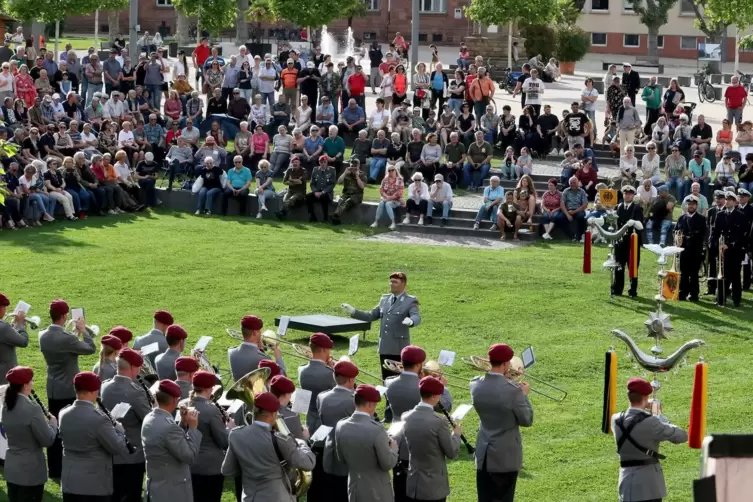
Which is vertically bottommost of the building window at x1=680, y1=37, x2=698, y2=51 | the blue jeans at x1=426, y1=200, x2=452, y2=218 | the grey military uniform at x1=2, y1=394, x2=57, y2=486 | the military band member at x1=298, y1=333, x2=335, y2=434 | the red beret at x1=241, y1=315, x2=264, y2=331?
the grey military uniform at x1=2, y1=394, x2=57, y2=486

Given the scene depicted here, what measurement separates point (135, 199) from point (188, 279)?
255 inches

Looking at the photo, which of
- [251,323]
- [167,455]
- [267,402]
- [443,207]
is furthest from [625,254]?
[267,402]

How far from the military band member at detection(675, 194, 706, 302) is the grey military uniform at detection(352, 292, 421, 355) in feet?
23.7

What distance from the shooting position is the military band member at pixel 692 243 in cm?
2150

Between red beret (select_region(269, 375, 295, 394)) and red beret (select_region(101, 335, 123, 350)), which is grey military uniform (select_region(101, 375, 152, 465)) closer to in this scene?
red beret (select_region(101, 335, 123, 350))

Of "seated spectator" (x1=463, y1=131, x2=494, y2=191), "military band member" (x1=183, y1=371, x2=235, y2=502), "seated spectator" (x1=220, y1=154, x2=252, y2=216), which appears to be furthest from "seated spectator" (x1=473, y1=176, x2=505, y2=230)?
"military band member" (x1=183, y1=371, x2=235, y2=502)

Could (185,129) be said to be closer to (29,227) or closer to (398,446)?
(29,227)

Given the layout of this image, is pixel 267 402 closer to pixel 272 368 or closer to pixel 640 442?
pixel 272 368

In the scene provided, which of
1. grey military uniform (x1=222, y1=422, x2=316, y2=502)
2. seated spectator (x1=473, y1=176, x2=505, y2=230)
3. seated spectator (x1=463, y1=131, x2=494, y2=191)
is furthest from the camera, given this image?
seated spectator (x1=463, y1=131, x2=494, y2=191)

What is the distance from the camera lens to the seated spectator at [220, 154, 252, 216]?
28.2m

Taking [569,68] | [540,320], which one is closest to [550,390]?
[540,320]

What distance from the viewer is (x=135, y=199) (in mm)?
28484

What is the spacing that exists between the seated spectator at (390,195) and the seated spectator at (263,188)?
2.29 meters

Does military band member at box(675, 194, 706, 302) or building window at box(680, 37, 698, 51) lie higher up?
building window at box(680, 37, 698, 51)
